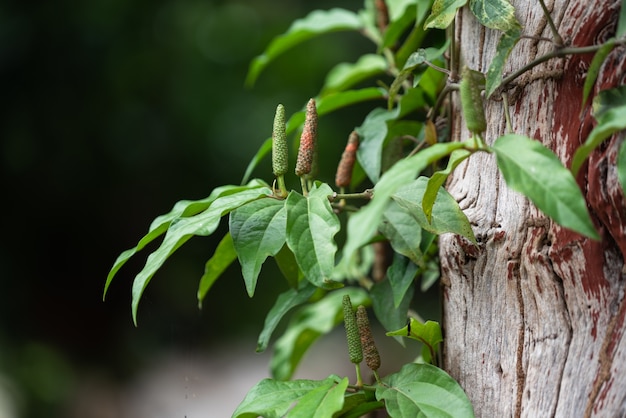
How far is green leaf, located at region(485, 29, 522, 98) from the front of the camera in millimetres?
769

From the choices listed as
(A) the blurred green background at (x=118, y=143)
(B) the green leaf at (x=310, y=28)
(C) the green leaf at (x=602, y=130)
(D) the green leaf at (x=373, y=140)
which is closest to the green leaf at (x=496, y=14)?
(C) the green leaf at (x=602, y=130)

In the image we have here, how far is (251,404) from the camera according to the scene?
83cm

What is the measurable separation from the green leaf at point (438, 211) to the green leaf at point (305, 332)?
1.62 ft

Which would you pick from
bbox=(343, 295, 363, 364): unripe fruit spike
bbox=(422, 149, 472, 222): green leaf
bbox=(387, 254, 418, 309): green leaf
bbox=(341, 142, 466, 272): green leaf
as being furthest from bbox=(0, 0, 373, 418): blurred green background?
bbox=(341, 142, 466, 272): green leaf

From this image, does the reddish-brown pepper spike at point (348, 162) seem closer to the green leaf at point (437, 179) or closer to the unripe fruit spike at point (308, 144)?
the unripe fruit spike at point (308, 144)

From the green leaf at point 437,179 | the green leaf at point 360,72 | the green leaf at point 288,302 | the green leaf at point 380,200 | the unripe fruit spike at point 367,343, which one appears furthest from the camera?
the green leaf at point 360,72

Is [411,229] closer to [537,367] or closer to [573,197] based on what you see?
[537,367]

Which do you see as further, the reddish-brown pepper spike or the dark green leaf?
the reddish-brown pepper spike

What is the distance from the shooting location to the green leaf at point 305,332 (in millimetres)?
1296

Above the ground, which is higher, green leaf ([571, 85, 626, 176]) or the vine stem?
the vine stem

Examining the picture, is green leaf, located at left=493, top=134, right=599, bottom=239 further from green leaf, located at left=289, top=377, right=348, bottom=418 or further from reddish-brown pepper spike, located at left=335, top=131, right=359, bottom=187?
reddish-brown pepper spike, located at left=335, top=131, right=359, bottom=187

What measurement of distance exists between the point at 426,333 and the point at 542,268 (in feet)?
0.58

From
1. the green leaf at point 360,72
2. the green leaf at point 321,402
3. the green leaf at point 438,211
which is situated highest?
the green leaf at point 360,72

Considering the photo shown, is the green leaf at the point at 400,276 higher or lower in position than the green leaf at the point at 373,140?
lower
